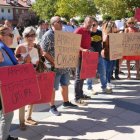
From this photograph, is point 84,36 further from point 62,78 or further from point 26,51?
point 26,51

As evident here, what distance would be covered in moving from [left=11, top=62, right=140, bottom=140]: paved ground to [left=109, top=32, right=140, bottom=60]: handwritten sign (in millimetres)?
1091

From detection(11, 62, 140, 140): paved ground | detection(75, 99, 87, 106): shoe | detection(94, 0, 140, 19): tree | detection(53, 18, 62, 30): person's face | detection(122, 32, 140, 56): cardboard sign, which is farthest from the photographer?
detection(94, 0, 140, 19): tree

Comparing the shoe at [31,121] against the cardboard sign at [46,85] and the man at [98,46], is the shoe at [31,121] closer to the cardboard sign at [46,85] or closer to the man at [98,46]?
the cardboard sign at [46,85]

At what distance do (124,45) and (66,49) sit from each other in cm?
258

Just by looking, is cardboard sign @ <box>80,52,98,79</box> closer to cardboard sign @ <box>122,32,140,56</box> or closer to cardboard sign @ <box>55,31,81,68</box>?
cardboard sign @ <box>55,31,81,68</box>

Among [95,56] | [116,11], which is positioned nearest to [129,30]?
[95,56]


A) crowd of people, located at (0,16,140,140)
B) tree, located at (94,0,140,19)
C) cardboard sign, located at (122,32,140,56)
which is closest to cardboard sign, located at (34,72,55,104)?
crowd of people, located at (0,16,140,140)

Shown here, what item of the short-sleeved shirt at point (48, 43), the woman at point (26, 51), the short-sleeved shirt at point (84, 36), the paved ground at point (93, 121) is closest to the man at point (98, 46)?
the paved ground at point (93, 121)

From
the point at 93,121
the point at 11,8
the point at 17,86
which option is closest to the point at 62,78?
the point at 93,121

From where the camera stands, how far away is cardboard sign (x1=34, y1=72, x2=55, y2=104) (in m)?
5.43

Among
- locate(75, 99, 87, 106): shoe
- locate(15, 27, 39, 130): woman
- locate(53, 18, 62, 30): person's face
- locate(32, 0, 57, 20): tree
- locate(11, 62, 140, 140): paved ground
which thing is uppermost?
locate(32, 0, 57, 20): tree

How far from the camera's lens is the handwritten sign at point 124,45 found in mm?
7715

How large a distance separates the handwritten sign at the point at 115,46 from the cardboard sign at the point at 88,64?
0.87 meters

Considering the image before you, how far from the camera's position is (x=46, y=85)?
5520 millimetres
